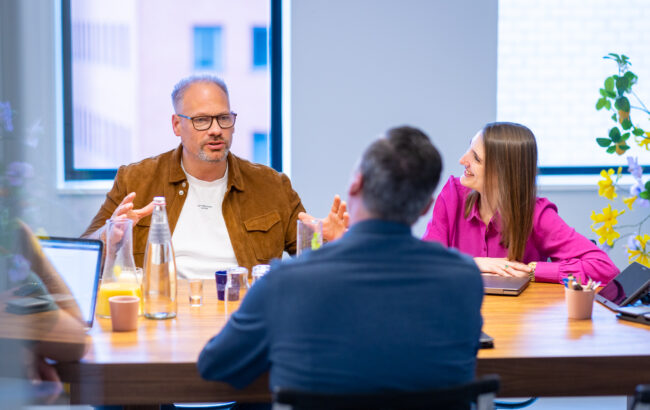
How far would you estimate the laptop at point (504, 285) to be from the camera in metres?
1.91

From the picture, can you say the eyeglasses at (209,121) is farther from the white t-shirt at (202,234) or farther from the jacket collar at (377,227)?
the jacket collar at (377,227)

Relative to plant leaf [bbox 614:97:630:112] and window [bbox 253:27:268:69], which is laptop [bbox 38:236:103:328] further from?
window [bbox 253:27:268:69]

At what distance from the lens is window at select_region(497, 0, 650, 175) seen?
401 cm

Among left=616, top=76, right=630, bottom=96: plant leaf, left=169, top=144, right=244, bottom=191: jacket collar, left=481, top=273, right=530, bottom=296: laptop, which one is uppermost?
left=616, top=76, right=630, bottom=96: plant leaf

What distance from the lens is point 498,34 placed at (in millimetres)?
3893

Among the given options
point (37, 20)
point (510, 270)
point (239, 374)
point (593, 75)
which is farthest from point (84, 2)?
point (593, 75)

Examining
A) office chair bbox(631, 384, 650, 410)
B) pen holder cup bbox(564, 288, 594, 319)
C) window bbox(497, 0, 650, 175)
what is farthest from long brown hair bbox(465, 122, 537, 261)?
window bbox(497, 0, 650, 175)

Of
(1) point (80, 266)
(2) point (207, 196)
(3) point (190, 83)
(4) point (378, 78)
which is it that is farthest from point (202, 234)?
(4) point (378, 78)

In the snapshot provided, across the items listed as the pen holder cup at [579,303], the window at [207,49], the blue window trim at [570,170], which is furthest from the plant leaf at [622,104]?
the window at [207,49]

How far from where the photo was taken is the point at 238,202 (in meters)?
2.44

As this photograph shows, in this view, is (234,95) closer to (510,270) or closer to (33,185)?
(510,270)

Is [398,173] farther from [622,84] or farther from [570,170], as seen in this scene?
[570,170]

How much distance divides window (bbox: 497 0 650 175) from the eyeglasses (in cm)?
209

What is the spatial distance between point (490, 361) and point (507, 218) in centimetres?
97
